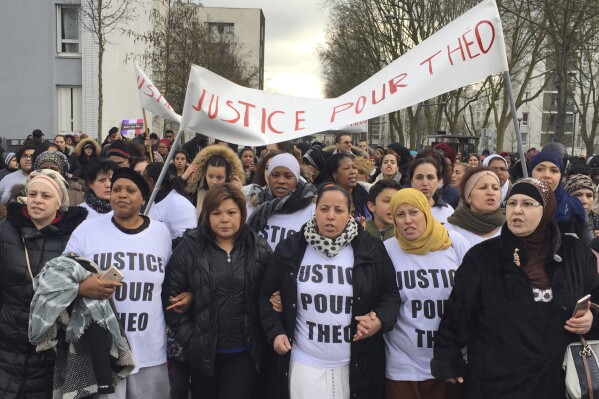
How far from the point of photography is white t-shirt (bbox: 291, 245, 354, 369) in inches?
147

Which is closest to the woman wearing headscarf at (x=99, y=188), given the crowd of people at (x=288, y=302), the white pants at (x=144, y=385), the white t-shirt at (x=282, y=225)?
the crowd of people at (x=288, y=302)

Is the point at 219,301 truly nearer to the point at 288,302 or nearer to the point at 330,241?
the point at 288,302

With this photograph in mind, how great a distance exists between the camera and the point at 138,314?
3.86 metres

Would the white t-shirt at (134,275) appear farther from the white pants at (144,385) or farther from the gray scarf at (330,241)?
the gray scarf at (330,241)

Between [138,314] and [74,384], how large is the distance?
54cm

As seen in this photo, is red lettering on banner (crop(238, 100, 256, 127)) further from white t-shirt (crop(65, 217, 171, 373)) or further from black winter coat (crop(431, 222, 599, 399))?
black winter coat (crop(431, 222, 599, 399))

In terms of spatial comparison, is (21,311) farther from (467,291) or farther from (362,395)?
(467,291)

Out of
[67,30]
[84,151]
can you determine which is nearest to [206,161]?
[84,151]

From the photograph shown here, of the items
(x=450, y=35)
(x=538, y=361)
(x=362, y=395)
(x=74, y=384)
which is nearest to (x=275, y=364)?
(x=362, y=395)

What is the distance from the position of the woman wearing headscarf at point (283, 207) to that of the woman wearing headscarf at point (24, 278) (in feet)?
4.67

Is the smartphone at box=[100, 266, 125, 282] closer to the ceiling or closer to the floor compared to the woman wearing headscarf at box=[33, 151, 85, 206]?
closer to the floor

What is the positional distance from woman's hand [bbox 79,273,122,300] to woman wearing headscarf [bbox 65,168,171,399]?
0.22 m

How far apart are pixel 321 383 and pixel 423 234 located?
1.10 metres

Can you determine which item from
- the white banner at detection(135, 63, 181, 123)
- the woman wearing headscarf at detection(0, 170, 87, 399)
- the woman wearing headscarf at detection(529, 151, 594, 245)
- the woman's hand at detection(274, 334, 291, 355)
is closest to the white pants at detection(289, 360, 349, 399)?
the woman's hand at detection(274, 334, 291, 355)
